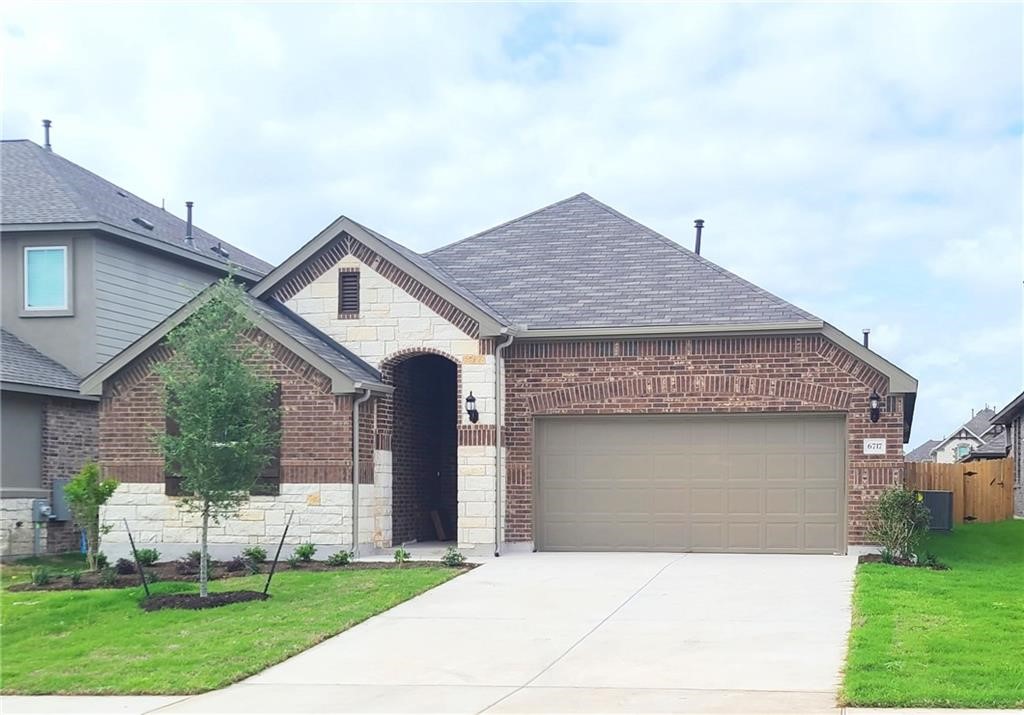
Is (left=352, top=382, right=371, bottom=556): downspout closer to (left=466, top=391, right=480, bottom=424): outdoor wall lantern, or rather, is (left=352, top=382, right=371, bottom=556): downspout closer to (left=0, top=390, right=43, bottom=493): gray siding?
(left=466, top=391, right=480, bottom=424): outdoor wall lantern

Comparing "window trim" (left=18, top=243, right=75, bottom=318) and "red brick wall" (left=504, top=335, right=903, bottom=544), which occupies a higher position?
"window trim" (left=18, top=243, right=75, bottom=318)

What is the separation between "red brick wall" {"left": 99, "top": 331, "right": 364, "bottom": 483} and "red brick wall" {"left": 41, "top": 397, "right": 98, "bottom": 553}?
9.56ft

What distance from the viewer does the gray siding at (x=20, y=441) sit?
20.4m

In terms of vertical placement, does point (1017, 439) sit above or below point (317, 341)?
below

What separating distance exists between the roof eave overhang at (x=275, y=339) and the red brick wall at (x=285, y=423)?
0.13 meters

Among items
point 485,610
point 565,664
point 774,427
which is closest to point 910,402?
point 774,427

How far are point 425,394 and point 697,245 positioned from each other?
777cm

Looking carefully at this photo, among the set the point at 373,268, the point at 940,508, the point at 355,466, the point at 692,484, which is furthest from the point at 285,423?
the point at 940,508

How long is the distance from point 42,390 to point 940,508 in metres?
15.7

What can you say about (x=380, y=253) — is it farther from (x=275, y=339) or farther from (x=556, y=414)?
(x=556, y=414)

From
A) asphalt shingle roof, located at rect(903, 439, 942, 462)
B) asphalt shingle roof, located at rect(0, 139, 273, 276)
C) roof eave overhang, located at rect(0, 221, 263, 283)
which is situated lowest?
asphalt shingle roof, located at rect(903, 439, 942, 462)

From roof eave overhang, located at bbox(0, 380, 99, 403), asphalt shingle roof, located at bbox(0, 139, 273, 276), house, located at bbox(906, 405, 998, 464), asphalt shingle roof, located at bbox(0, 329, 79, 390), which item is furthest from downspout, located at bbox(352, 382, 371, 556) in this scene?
house, located at bbox(906, 405, 998, 464)

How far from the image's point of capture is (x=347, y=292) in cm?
1998

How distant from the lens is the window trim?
22484 mm
